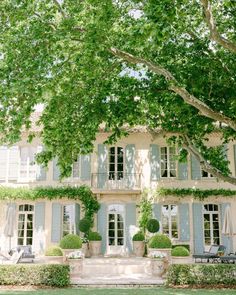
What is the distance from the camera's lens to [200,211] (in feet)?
70.4

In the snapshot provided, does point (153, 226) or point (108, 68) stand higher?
point (108, 68)

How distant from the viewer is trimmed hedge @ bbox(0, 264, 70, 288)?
1266 cm

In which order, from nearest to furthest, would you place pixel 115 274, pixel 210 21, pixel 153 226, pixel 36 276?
1. pixel 210 21
2. pixel 36 276
3. pixel 115 274
4. pixel 153 226

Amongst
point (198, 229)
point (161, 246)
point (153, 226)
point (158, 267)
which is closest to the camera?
point (158, 267)

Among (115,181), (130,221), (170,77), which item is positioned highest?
(170,77)

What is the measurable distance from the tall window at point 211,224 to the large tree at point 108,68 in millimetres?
8595

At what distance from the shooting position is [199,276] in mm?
12734

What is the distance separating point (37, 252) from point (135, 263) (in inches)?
251

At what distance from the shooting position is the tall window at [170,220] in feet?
70.3

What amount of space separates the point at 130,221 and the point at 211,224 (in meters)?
4.56

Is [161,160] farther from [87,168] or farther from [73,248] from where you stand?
[73,248]

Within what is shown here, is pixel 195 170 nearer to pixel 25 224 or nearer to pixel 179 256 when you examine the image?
pixel 179 256

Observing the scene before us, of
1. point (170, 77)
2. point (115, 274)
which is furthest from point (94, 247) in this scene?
point (170, 77)

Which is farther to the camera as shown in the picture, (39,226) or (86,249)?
(39,226)
